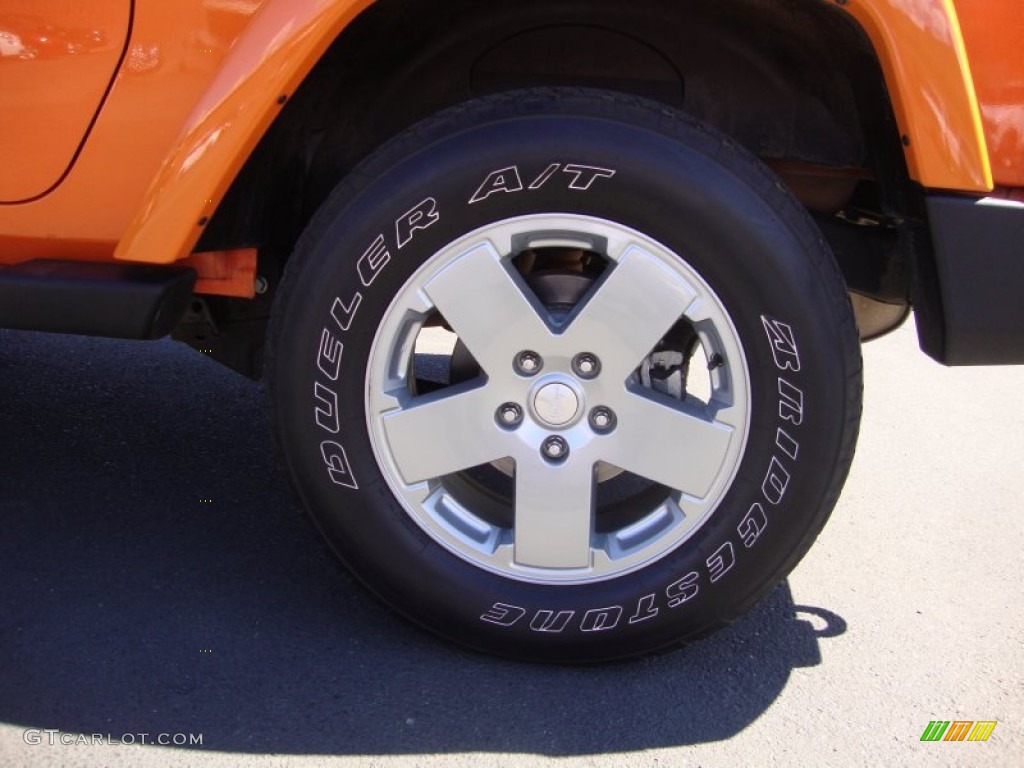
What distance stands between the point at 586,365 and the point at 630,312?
0.44 feet

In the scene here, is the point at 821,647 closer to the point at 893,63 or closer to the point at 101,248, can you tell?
the point at 893,63

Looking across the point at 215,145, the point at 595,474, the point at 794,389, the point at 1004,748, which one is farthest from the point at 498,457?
the point at 1004,748

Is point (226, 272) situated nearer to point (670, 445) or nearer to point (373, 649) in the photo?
point (373, 649)

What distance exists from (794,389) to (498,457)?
0.58 m

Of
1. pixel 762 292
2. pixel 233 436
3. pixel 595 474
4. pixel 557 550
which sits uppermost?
pixel 762 292

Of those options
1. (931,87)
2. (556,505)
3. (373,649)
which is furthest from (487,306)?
(931,87)

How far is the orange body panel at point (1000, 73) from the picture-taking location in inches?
70.4

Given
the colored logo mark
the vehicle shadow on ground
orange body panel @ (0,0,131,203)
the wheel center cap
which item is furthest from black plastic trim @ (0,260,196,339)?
the colored logo mark

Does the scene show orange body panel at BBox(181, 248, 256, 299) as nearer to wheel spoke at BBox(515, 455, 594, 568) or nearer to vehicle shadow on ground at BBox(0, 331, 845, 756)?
vehicle shadow on ground at BBox(0, 331, 845, 756)

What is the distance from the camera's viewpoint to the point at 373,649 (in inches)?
83.2

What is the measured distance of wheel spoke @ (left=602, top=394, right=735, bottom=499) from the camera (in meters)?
1.94

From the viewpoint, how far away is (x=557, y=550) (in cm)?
201

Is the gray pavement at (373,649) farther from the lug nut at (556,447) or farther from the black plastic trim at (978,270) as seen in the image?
the black plastic trim at (978,270)

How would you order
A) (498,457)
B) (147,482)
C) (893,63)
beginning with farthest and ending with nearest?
(147,482) < (498,457) < (893,63)
